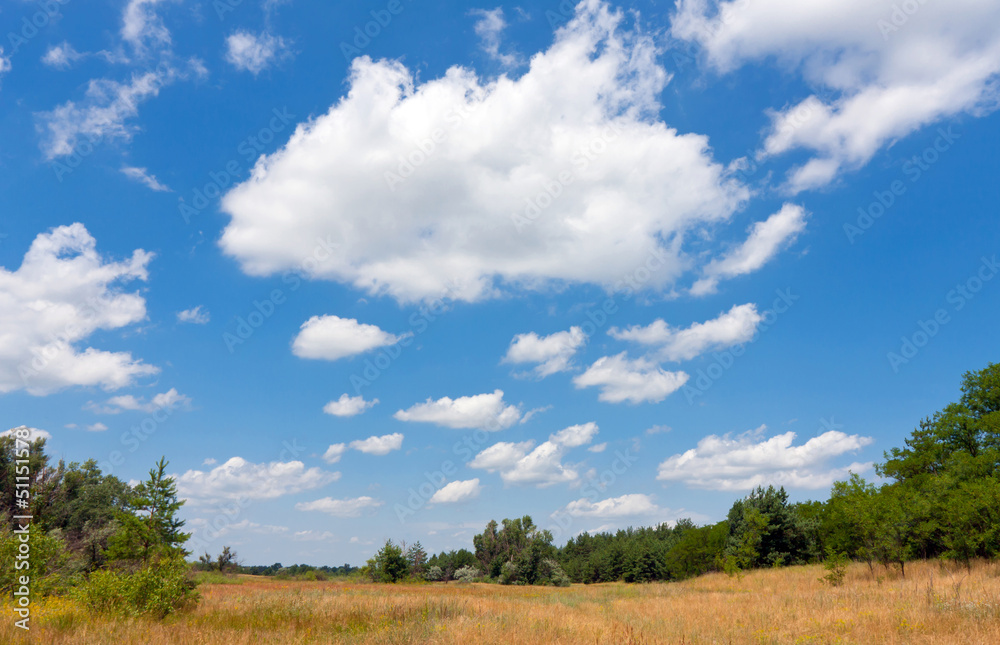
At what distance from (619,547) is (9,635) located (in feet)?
328

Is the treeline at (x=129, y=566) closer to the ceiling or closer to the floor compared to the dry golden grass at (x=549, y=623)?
closer to the ceiling

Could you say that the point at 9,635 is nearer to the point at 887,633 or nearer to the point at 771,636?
the point at 771,636

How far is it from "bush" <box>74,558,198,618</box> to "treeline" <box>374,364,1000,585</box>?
3342 cm

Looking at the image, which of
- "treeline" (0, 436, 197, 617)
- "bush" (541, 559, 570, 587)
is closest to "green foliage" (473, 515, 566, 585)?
"bush" (541, 559, 570, 587)

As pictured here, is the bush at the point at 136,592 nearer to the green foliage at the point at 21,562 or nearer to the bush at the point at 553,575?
the green foliage at the point at 21,562

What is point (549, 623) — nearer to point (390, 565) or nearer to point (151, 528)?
point (151, 528)

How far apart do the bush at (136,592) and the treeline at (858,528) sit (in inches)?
1316

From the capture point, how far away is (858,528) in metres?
32.7

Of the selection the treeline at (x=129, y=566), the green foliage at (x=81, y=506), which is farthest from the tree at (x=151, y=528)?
the green foliage at (x=81, y=506)

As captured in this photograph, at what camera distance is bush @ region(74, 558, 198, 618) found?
50.3 ft

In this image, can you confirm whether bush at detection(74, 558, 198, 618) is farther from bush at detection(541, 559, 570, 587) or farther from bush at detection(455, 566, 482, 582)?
bush at detection(541, 559, 570, 587)

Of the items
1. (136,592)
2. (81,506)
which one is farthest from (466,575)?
(136,592)

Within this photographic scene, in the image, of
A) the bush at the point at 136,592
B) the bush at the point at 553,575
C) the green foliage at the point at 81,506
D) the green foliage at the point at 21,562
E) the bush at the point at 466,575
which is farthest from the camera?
the bush at the point at 466,575

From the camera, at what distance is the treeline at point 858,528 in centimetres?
2933
